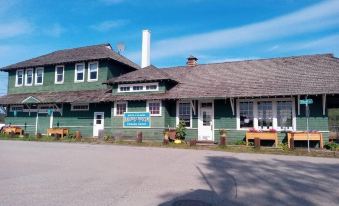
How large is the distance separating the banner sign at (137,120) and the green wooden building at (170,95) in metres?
0.07

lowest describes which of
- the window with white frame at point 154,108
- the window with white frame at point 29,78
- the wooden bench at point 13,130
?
the wooden bench at point 13,130

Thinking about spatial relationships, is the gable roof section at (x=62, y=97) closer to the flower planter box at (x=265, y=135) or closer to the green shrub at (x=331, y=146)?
the flower planter box at (x=265, y=135)

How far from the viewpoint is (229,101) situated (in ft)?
67.4

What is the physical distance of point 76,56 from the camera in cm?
2822

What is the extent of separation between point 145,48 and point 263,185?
22.6 meters

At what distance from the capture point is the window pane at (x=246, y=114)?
20156 millimetres

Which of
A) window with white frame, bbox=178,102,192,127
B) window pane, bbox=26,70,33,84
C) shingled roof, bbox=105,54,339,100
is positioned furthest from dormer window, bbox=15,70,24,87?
window with white frame, bbox=178,102,192,127

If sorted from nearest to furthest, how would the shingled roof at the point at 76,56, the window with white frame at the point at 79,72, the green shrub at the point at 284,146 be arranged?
the green shrub at the point at 284,146, the shingled roof at the point at 76,56, the window with white frame at the point at 79,72

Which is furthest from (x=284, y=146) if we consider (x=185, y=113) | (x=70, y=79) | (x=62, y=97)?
(x=70, y=79)

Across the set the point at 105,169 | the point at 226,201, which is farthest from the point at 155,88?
the point at 226,201

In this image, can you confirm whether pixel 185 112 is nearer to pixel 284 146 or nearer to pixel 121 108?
pixel 121 108

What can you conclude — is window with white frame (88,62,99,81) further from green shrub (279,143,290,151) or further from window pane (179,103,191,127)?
green shrub (279,143,290,151)

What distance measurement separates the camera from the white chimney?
28.8m

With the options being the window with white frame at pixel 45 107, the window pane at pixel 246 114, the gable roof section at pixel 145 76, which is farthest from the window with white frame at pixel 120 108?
the window pane at pixel 246 114
